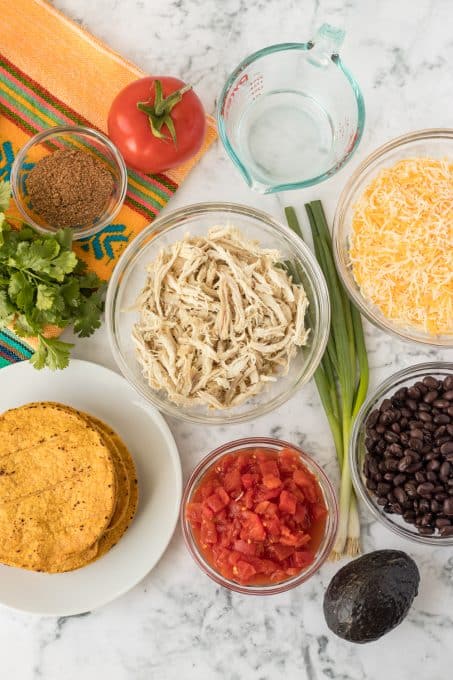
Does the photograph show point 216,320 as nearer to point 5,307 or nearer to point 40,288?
point 40,288

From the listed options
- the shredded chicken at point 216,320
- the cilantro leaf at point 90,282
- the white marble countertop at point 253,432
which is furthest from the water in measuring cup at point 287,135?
the cilantro leaf at point 90,282

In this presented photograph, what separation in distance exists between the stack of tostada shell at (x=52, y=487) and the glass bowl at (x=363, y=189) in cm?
101

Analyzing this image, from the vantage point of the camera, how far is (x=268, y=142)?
2.50m

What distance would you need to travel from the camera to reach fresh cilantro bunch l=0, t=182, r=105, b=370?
2143 millimetres

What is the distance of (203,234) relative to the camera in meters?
2.40

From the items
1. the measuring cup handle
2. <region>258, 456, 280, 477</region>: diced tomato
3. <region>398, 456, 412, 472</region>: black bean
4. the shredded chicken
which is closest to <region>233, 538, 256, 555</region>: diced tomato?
<region>258, 456, 280, 477</region>: diced tomato

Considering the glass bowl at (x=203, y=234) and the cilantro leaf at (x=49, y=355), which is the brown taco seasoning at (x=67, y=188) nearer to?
the glass bowl at (x=203, y=234)

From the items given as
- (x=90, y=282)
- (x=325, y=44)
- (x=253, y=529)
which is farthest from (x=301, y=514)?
(x=325, y=44)

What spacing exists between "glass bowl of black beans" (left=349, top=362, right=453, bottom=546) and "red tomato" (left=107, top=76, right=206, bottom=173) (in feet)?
3.54

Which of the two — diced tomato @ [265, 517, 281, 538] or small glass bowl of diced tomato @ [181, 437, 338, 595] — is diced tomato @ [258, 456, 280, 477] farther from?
diced tomato @ [265, 517, 281, 538]

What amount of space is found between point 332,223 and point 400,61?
0.66 m

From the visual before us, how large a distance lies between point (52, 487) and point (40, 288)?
67 centimetres

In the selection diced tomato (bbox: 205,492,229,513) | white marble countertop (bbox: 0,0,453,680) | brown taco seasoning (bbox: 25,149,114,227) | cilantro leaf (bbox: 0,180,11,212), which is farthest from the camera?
white marble countertop (bbox: 0,0,453,680)

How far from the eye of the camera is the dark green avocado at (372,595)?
2178mm
